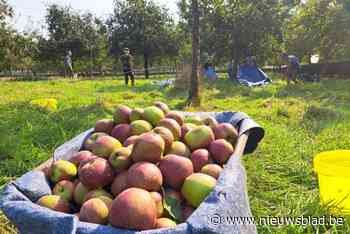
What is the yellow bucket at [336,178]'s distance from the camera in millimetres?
2496

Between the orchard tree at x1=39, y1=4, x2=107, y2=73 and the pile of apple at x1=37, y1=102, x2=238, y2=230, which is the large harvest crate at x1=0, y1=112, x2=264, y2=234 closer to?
the pile of apple at x1=37, y1=102, x2=238, y2=230

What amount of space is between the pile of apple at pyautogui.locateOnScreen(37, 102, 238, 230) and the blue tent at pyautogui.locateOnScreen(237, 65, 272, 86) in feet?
44.2

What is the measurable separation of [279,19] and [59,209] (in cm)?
1837

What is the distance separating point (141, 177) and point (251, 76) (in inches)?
613

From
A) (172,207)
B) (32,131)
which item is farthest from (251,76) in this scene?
(172,207)

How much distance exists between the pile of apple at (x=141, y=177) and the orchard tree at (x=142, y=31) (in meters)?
26.0

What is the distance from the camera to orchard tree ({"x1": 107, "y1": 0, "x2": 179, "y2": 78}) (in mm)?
28000

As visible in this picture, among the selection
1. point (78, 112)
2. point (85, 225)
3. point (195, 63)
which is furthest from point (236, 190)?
point (195, 63)

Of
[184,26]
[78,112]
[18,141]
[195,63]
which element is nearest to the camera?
[18,141]

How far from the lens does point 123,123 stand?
2.87 metres

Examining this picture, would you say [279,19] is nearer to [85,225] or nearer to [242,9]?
[242,9]

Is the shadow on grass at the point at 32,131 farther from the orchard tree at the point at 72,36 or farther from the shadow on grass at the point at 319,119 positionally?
the orchard tree at the point at 72,36

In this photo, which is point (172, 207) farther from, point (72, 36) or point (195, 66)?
point (72, 36)

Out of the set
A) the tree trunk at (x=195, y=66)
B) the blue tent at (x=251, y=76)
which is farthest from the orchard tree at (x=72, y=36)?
the tree trunk at (x=195, y=66)
